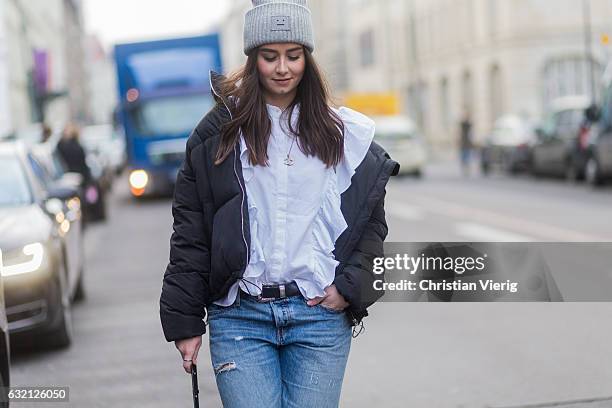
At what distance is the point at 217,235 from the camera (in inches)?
120

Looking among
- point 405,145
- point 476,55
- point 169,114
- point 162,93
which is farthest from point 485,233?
point 476,55

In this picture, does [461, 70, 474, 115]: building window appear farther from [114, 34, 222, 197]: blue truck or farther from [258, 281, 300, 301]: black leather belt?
[258, 281, 300, 301]: black leather belt

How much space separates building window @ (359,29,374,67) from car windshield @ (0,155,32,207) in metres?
62.6

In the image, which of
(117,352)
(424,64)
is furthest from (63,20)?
(117,352)

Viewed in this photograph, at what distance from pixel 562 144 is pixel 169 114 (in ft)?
27.8

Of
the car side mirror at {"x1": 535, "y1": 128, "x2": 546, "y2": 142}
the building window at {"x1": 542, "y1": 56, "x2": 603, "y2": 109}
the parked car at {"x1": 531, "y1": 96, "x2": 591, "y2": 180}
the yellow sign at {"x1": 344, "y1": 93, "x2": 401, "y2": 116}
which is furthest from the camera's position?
the building window at {"x1": 542, "y1": 56, "x2": 603, "y2": 109}

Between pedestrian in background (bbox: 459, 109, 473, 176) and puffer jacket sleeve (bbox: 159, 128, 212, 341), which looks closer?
puffer jacket sleeve (bbox: 159, 128, 212, 341)

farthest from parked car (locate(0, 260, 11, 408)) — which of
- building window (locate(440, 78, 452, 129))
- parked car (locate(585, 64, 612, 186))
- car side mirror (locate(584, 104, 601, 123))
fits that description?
building window (locate(440, 78, 452, 129))

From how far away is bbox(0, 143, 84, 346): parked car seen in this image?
288 inches

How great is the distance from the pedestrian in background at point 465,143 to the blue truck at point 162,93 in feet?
30.9

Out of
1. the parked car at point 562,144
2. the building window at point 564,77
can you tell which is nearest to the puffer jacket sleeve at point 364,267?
the parked car at point 562,144

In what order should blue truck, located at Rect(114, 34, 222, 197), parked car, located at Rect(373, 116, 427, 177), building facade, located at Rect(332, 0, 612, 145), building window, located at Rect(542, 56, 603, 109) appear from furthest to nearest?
building window, located at Rect(542, 56, 603, 109), building facade, located at Rect(332, 0, 612, 145), parked car, located at Rect(373, 116, 427, 177), blue truck, located at Rect(114, 34, 222, 197)

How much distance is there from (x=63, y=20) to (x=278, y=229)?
90.4m

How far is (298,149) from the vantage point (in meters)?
3.12
